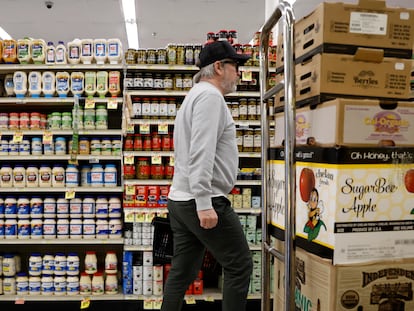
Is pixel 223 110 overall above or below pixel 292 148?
above

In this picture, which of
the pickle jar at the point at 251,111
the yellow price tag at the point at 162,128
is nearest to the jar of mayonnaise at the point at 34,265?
the yellow price tag at the point at 162,128

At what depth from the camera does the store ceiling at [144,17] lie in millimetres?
7156

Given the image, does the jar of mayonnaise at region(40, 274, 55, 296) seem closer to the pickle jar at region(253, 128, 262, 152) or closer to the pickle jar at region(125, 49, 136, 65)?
the pickle jar at region(125, 49, 136, 65)

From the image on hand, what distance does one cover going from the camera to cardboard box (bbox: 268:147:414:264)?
1417 millimetres

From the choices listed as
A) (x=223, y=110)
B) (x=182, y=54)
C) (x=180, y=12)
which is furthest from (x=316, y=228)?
(x=180, y=12)

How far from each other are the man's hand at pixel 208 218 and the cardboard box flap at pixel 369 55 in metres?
0.97

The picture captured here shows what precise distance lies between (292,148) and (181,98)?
2711mm

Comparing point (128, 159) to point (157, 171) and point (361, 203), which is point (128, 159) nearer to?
point (157, 171)

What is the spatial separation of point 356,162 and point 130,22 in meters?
7.55

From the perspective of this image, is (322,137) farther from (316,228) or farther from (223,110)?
(223,110)

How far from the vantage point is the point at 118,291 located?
386 cm

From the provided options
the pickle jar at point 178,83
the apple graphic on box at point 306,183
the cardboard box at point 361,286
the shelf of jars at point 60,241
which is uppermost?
the pickle jar at point 178,83

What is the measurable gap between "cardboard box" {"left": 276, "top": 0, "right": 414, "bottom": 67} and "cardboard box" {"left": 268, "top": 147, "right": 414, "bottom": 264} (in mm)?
402

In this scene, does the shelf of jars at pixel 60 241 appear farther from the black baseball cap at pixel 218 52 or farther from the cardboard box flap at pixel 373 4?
the cardboard box flap at pixel 373 4
